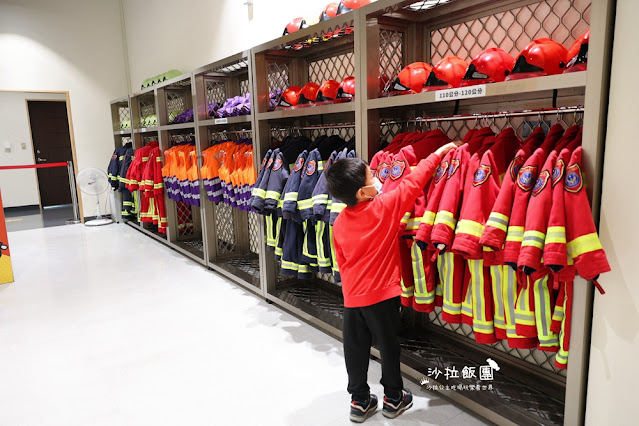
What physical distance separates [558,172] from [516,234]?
0.28 meters

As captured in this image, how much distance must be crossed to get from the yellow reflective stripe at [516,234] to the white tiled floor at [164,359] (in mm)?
1016

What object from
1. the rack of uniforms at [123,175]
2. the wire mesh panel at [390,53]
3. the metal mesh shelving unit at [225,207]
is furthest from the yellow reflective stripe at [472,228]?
the rack of uniforms at [123,175]

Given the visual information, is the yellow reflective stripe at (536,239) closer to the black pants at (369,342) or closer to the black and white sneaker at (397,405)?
the black pants at (369,342)

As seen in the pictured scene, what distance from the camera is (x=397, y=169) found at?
2369 mm

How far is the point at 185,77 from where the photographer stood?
4.84m

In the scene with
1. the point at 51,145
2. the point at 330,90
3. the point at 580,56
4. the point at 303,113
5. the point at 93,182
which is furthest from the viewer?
the point at 51,145

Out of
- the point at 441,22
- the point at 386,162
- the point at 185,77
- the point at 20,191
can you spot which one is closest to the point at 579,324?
the point at 386,162

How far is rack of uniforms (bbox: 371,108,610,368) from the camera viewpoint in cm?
165

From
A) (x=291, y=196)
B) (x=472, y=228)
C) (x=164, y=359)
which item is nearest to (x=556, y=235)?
(x=472, y=228)

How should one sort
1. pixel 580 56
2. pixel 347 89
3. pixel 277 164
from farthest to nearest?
pixel 277 164 < pixel 347 89 < pixel 580 56

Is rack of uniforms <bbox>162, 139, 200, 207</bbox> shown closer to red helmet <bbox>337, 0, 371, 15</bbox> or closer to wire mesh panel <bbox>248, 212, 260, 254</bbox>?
wire mesh panel <bbox>248, 212, 260, 254</bbox>

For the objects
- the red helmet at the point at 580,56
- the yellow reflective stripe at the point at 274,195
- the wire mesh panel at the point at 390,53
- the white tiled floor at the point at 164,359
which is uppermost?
the wire mesh panel at the point at 390,53

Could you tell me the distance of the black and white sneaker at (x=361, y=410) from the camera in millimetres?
2201

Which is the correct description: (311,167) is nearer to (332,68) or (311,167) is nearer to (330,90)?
(330,90)
